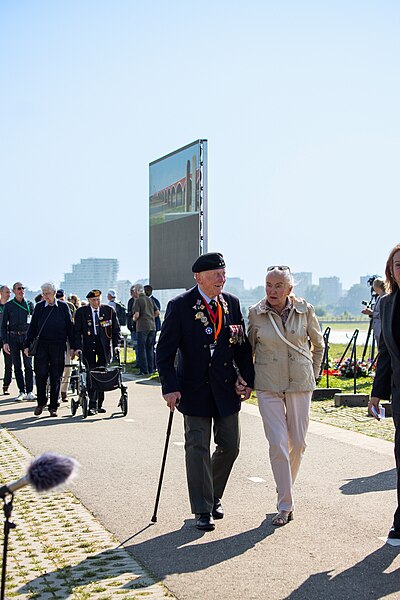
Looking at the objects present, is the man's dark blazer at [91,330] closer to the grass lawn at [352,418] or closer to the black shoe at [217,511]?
the grass lawn at [352,418]

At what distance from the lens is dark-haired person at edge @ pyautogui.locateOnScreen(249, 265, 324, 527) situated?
7.49 metres

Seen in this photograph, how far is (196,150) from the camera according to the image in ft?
74.1

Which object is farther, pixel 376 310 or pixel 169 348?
pixel 376 310

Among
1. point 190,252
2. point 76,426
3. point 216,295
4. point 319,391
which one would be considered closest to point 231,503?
point 216,295

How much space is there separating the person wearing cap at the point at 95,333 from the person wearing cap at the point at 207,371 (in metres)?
7.13

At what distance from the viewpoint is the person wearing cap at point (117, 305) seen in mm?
24413

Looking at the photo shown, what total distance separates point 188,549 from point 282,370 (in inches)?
65.3

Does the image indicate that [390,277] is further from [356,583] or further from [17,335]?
[17,335]

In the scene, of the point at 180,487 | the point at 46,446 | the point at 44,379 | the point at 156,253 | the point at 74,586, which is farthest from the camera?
the point at 156,253

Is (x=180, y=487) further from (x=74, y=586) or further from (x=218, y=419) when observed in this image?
(x=74, y=586)

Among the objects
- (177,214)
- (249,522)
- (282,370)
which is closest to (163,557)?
(249,522)

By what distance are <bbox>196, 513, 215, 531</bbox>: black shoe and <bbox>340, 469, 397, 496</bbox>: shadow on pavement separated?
1686 mm

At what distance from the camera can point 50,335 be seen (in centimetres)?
1441

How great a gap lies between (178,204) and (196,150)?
2.19m
